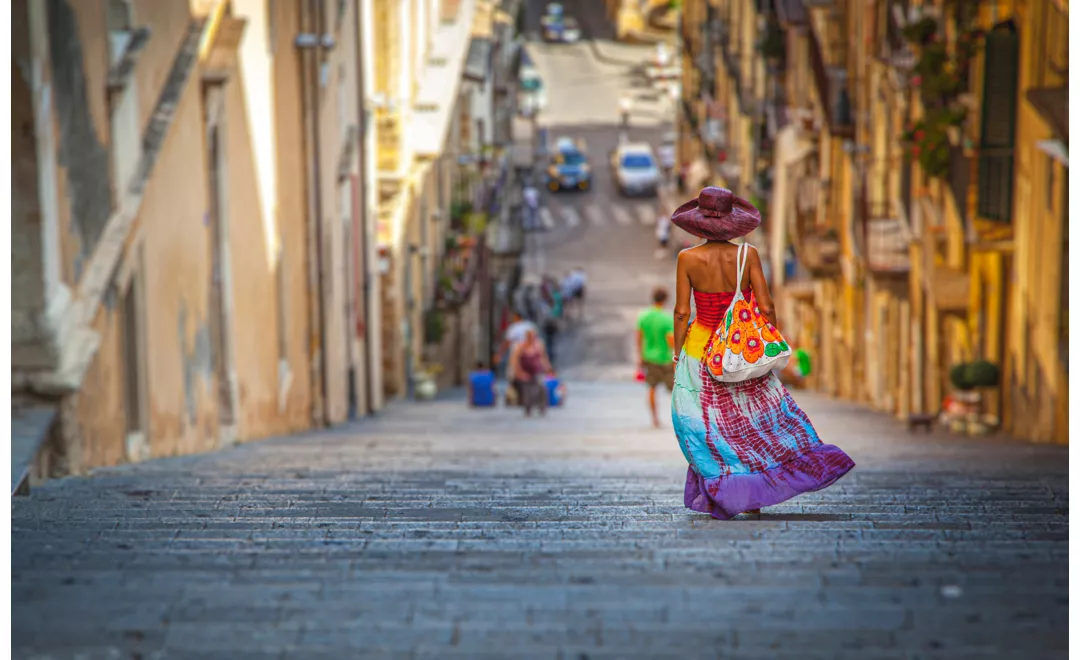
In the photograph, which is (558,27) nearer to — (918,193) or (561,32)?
(561,32)

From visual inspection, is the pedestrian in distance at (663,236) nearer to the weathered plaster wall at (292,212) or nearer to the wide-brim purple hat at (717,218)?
the weathered plaster wall at (292,212)

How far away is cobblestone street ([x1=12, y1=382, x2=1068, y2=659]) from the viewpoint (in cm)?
434

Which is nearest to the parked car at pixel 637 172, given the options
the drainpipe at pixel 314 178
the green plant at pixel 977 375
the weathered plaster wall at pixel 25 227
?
the drainpipe at pixel 314 178

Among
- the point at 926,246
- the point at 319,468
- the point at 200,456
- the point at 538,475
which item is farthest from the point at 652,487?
the point at 926,246

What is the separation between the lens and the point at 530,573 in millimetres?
5062

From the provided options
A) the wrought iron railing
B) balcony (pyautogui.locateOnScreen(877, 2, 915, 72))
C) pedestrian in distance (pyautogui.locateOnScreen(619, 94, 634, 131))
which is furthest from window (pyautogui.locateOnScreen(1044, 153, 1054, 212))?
pedestrian in distance (pyautogui.locateOnScreen(619, 94, 634, 131))

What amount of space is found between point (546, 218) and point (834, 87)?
28.3 m

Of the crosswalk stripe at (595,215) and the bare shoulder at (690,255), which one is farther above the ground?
Answer: the bare shoulder at (690,255)

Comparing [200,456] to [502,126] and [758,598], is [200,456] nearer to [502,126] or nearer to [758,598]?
[758,598]

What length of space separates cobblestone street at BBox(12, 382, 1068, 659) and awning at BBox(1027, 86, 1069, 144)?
5112 mm

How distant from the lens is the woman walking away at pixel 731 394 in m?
6.39

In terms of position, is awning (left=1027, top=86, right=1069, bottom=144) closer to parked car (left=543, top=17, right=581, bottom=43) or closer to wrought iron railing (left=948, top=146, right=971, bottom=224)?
wrought iron railing (left=948, top=146, right=971, bottom=224)

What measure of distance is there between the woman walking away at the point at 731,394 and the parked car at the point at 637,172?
5004 cm

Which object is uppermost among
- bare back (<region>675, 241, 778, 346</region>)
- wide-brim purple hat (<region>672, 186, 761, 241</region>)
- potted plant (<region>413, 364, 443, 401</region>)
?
wide-brim purple hat (<region>672, 186, 761, 241</region>)
